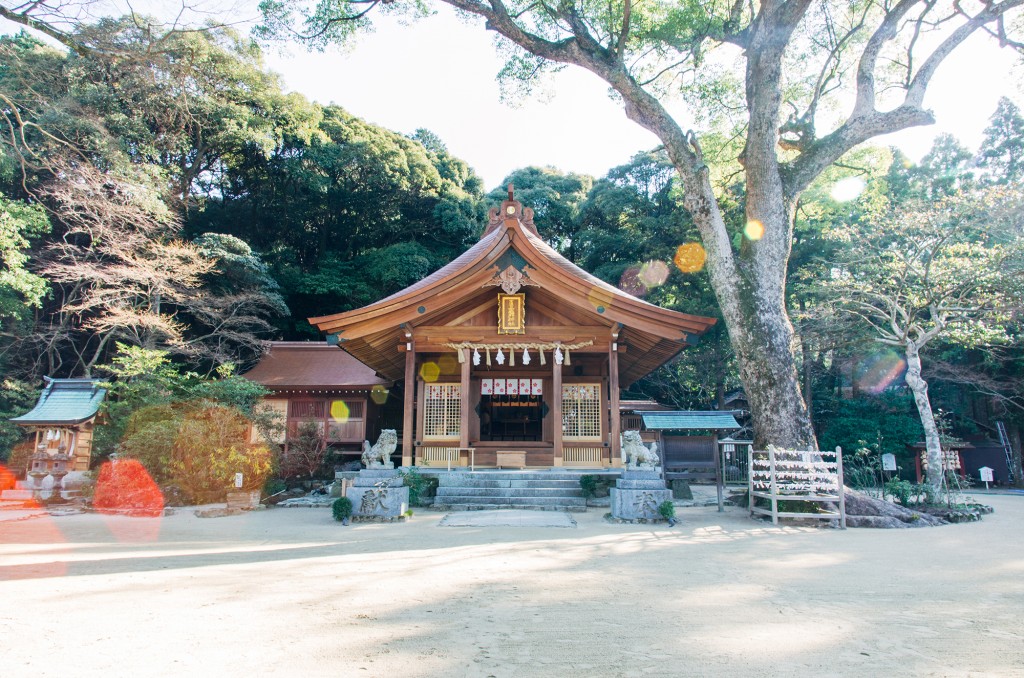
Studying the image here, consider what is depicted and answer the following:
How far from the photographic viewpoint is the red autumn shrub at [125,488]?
9.81 m

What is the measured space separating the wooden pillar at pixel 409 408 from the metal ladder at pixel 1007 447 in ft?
62.1

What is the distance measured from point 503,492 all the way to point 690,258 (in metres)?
14.7

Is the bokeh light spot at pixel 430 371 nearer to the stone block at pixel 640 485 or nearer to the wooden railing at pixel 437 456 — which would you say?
the wooden railing at pixel 437 456

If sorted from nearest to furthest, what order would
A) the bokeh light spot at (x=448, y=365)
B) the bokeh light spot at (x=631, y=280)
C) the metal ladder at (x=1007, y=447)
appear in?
the bokeh light spot at (x=448, y=365)
the metal ladder at (x=1007, y=447)
the bokeh light spot at (x=631, y=280)

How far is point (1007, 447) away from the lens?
18109 millimetres

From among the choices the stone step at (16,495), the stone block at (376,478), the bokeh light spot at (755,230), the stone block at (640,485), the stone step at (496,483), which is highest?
the bokeh light spot at (755,230)

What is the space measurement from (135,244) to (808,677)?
674 inches

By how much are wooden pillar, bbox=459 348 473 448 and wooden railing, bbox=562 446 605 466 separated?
2.41m

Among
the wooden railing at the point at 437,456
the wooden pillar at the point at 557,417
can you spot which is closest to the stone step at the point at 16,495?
the wooden railing at the point at 437,456

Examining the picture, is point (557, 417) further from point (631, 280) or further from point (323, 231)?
point (323, 231)

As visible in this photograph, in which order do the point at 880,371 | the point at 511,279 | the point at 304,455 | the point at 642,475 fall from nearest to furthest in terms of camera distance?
the point at 642,475
the point at 511,279
the point at 304,455
the point at 880,371

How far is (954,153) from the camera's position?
23984 mm

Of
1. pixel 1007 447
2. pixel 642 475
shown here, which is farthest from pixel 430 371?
pixel 1007 447

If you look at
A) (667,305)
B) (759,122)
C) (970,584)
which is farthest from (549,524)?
(667,305)
